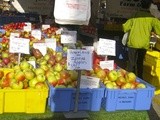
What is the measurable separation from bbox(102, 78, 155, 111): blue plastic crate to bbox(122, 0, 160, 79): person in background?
267cm

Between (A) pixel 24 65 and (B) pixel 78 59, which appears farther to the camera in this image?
(A) pixel 24 65

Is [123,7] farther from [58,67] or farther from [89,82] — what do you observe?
[89,82]

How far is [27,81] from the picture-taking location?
4.63 metres

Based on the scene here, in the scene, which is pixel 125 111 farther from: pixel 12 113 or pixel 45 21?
pixel 45 21

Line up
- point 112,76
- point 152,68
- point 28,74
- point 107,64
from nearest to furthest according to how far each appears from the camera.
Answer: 1. point 28,74
2. point 112,76
3. point 107,64
4. point 152,68

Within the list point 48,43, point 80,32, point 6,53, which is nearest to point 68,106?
point 6,53

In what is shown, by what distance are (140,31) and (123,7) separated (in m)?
3.35

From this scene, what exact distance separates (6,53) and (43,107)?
1895 millimetres

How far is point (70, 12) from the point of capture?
4172mm

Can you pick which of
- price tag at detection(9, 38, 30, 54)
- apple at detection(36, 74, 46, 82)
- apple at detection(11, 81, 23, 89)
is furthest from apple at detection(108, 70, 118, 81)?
apple at detection(11, 81, 23, 89)

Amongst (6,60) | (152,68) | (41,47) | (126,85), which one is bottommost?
(152,68)

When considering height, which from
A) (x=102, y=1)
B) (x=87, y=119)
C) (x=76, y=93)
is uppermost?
(x=102, y=1)

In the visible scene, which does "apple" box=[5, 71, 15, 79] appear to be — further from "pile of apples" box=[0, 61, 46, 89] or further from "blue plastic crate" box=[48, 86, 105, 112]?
"blue plastic crate" box=[48, 86, 105, 112]

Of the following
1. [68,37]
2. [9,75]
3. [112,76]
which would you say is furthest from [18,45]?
[68,37]
